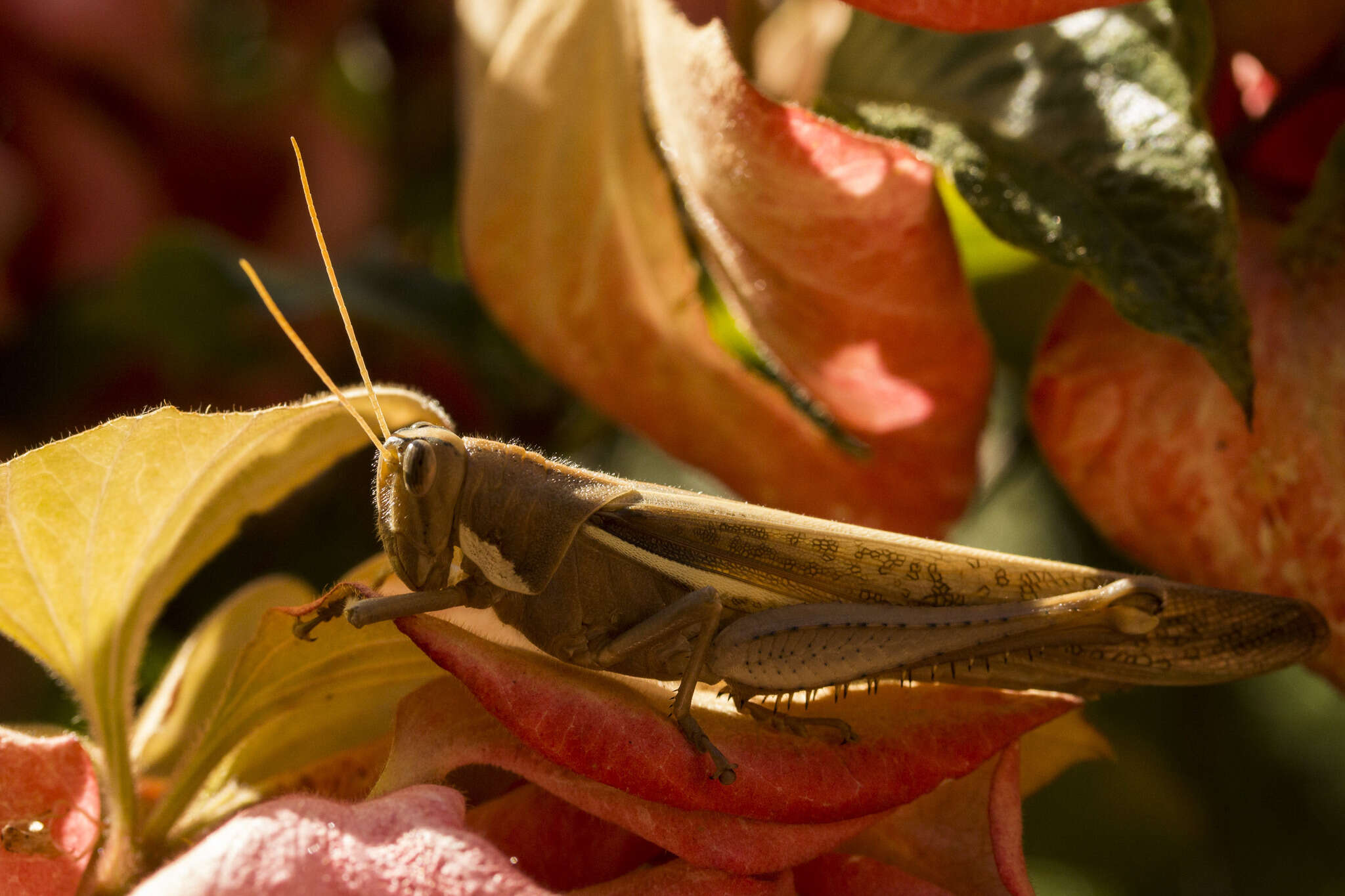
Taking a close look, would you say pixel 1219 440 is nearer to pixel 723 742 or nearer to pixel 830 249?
pixel 830 249

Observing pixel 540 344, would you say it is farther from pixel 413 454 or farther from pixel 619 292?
pixel 413 454

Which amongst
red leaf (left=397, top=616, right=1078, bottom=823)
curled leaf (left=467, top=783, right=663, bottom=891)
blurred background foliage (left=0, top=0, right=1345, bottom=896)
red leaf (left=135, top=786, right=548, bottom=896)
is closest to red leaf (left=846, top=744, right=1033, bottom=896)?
red leaf (left=397, top=616, right=1078, bottom=823)

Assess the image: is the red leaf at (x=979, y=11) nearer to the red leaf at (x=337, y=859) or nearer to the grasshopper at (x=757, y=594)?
the grasshopper at (x=757, y=594)

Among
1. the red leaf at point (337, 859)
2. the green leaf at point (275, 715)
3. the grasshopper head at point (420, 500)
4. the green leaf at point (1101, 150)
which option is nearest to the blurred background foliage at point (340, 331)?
the green leaf at point (1101, 150)

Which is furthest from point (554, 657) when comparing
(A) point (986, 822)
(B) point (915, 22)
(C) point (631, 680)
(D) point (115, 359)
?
(D) point (115, 359)

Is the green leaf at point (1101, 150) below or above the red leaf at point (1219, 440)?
above

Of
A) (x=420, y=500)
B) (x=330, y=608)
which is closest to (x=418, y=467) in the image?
(x=420, y=500)

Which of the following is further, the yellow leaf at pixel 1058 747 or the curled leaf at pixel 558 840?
the yellow leaf at pixel 1058 747
